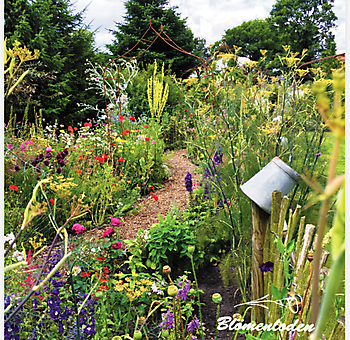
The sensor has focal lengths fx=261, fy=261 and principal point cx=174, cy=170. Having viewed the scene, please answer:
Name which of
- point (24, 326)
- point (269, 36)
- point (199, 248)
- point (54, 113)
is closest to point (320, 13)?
point (269, 36)

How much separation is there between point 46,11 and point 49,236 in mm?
5480

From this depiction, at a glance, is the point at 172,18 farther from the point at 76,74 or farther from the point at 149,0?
the point at 76,74

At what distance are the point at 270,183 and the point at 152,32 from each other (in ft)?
34.5

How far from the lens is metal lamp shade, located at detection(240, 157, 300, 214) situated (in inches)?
49.4

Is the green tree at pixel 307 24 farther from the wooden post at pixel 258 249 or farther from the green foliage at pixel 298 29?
the wooden post at pixel 258 249

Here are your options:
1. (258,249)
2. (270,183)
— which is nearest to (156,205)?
(258,249)

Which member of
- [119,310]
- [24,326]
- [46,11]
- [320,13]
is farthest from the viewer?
[320,13]

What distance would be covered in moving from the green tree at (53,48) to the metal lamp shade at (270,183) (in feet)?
16.3

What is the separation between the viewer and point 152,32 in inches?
401

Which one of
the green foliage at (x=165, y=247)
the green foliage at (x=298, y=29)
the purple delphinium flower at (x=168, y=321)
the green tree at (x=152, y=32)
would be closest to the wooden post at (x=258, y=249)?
the purple delphinium flower at (x=168, y=321)

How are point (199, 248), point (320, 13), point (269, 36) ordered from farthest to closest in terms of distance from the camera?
point (269, 36) < point (320, 13) < point (199, 248)

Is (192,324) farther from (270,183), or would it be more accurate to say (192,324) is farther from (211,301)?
(270,183)

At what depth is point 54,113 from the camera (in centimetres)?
606

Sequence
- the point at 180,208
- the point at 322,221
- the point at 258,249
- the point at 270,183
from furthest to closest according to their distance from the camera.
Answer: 1. the point at 180,208
2. the point at 258,249
3. the point at 270,183
4. the point at 322,221
